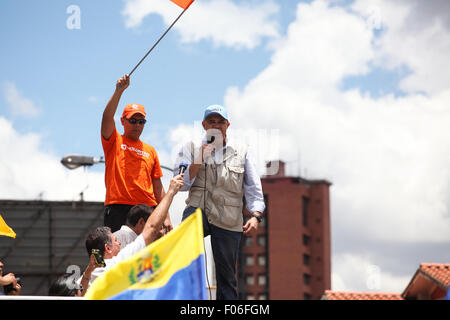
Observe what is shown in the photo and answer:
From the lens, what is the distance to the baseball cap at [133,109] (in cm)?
768

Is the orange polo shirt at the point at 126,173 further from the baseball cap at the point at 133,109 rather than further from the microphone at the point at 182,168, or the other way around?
the microphone at the point at 182,168

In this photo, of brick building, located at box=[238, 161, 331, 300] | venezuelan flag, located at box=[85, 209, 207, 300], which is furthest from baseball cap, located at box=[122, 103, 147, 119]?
brick building, located at box=[238, 161, 331, 300]

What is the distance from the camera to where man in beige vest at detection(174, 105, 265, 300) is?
6.86 m

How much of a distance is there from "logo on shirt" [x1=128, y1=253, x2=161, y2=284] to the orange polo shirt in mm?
3669

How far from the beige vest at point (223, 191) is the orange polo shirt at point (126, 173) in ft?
2.53

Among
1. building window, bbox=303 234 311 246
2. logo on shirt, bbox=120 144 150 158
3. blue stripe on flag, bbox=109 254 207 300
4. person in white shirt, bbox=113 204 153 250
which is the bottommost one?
blue stripe on flag, bbox=109 254 207 300

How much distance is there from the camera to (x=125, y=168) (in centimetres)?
773

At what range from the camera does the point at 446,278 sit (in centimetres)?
2684

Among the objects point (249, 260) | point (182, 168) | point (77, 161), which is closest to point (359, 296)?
point (77, 161)

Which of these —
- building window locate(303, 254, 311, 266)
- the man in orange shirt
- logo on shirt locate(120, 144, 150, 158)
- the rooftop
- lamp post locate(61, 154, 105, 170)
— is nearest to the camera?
the man in orange shirt

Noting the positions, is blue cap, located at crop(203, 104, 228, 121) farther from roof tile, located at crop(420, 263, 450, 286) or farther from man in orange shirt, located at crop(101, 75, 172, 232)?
roof tile, located at crop(420, 263, 450, 286)

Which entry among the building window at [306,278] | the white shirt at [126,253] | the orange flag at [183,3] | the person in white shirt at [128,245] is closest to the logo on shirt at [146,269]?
the person in white shirt at [128,245]
